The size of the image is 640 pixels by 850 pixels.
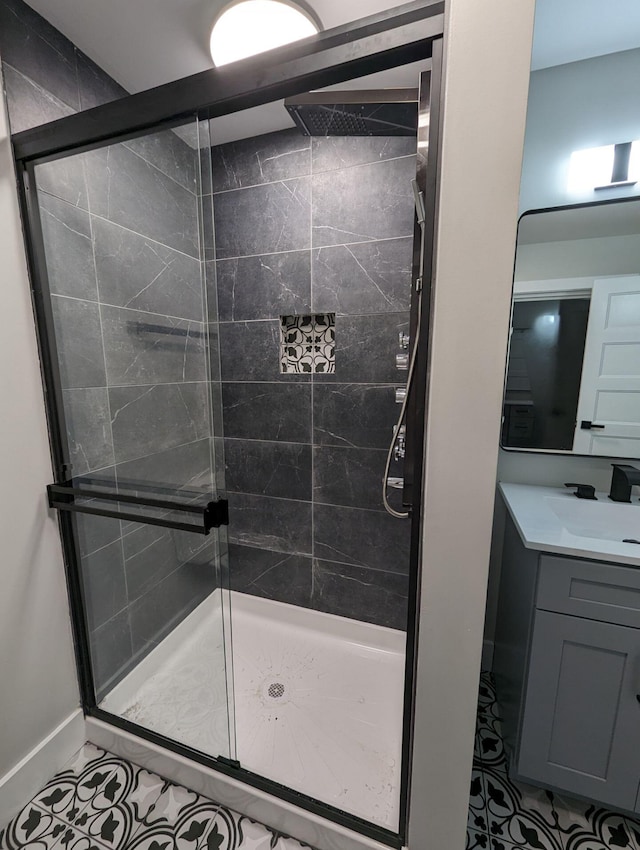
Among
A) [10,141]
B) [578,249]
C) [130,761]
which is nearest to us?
[10,141]

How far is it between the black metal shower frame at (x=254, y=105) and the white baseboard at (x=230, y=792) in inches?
0.7

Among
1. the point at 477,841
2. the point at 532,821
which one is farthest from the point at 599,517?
the point at 477,841

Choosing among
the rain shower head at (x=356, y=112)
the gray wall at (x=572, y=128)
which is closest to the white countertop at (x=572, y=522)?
the gray wall at (x=572, y=128)

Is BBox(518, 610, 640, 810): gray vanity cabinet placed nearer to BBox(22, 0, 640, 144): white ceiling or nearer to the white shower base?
the white shower base

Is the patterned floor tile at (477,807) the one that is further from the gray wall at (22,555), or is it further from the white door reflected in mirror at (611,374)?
the gray wall at (22,555)

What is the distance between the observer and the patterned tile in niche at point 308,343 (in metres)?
1.79

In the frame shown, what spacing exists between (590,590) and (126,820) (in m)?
1.58

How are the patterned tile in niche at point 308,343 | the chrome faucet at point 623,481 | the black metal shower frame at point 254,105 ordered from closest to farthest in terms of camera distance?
the black metal shower frame at point 254,105 → the chrome faucet at point 623,481 → the patterned tile in niche at point 308,343

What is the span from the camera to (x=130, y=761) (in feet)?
4.31

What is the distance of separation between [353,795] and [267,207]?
2407 millimetres

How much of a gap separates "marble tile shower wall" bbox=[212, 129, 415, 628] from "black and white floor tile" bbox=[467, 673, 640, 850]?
2.30 feet

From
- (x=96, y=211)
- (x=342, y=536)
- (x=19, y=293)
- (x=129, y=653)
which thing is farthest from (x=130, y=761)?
(x=96, y=211)

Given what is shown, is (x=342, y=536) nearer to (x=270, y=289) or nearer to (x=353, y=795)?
(x=353, y=795)

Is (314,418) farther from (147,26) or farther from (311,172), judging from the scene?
(147,26)
